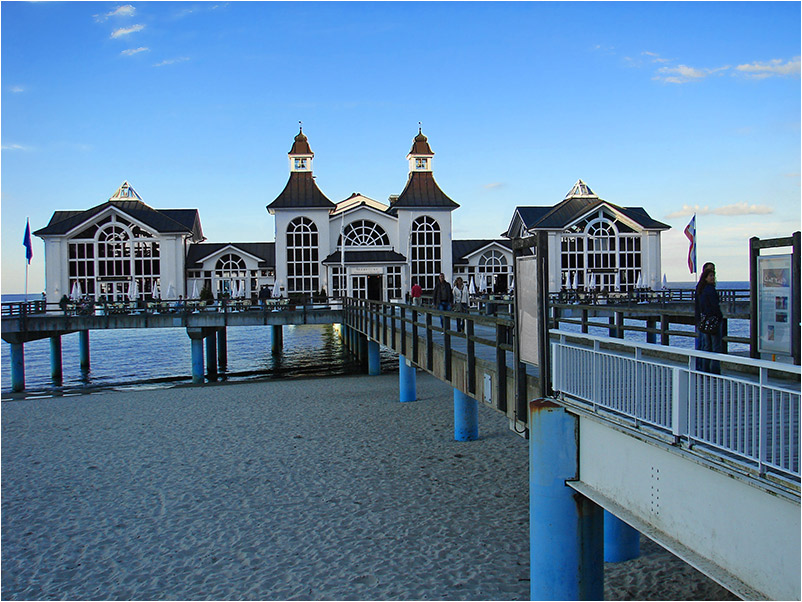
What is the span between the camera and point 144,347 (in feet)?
162

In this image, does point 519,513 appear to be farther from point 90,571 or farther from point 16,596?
point 16,596

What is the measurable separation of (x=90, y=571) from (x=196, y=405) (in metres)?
11.4

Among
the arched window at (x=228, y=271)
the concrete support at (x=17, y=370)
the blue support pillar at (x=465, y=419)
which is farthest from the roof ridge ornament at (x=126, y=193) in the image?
the blue support pillar at (x=465, y=419)

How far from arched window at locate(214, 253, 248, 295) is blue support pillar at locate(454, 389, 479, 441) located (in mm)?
34351

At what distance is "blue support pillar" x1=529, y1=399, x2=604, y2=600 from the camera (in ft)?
19.9

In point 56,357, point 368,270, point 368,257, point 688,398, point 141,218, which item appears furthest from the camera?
point 141,218

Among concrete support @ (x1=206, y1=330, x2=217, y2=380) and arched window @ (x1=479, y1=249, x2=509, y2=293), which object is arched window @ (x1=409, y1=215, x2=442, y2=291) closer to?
arched window @ (x1=479, y1=249, x2=509, y2=293)

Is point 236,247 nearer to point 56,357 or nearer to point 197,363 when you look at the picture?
point 56,357

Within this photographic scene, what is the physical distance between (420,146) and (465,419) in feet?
116

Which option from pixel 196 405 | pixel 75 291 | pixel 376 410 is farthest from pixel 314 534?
pixel 75 291

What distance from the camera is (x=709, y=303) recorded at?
26.7 feet

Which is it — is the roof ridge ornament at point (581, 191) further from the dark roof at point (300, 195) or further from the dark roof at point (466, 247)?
the dark roof at point (300, 195)

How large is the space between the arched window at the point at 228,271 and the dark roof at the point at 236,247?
0.77 metres

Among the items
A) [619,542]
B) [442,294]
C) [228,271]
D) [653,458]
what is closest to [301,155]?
[228,271]
